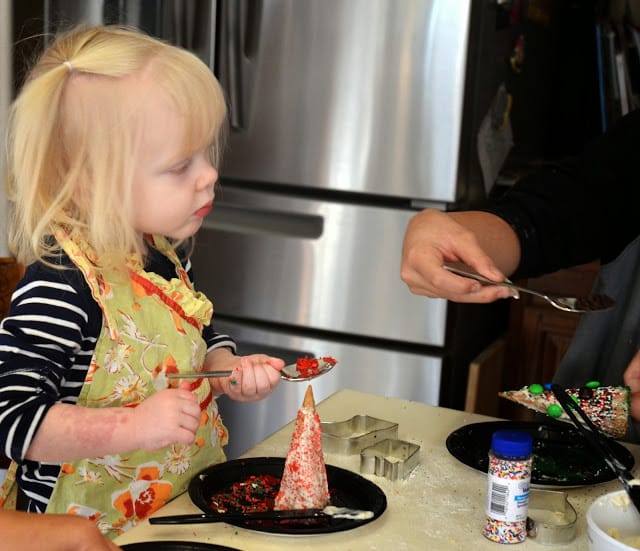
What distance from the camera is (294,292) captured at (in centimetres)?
245

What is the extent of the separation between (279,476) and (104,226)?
0.36 meters

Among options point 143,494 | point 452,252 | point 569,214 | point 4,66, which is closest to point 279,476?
point 143,494

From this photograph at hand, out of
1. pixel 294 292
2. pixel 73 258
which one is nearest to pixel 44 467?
pixel 73 258

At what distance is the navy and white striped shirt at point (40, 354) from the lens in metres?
1.04

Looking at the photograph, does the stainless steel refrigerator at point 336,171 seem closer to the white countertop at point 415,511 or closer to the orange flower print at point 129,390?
the white countertop at point 415,511

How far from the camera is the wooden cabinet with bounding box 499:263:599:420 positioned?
2420 mm

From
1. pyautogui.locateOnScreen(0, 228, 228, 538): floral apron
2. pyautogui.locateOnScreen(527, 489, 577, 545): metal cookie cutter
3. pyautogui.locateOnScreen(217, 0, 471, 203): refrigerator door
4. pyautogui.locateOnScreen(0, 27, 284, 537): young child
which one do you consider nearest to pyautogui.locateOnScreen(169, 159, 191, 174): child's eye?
pyautogui.locateOnScreen(0, 27, 284, 537): young child

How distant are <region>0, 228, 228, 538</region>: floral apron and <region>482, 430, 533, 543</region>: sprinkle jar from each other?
1.42 feet

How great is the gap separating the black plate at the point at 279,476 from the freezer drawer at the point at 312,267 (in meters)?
1.20

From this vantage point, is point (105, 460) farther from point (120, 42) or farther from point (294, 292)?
point (294, 292)

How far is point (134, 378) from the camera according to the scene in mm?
1227

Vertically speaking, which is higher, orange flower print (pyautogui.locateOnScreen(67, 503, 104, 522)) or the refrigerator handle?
the refrigerator handle

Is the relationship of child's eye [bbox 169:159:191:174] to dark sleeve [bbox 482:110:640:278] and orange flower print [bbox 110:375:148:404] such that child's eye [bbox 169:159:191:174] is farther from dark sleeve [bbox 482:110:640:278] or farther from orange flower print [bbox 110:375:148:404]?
dark sleeve [bbox 482:110:640:278]

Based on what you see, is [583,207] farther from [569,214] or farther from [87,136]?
[87,136]
